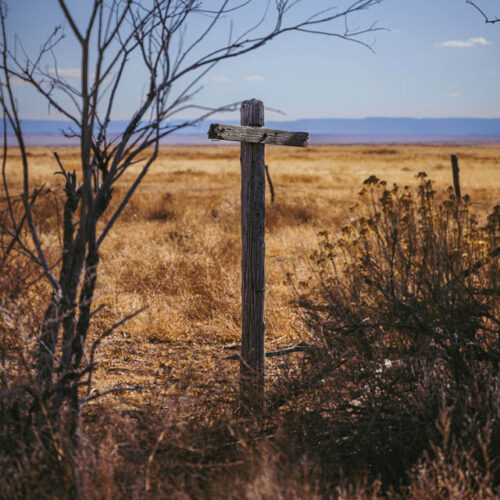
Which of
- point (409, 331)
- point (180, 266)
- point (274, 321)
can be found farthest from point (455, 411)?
point (180, 266)

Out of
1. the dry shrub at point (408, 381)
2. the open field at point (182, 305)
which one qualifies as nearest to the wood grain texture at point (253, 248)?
the open field at point (182, 305)

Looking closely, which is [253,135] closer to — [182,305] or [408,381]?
[408,381]

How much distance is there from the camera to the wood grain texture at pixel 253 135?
3271 mm

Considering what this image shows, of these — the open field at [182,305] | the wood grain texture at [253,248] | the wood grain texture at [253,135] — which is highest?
the wood grain texture at [253,135]

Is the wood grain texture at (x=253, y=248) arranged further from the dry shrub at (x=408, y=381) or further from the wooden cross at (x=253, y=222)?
the dry shrub at (x=408, y=381)

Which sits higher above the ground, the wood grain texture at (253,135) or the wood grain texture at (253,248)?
the wood grain texture at (253,135)

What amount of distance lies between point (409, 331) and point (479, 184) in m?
25.9

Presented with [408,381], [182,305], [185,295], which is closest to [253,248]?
[408,381]

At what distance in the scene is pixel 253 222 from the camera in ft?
11.8

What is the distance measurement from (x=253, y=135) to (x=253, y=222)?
0.59m

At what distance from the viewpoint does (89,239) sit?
252 cm

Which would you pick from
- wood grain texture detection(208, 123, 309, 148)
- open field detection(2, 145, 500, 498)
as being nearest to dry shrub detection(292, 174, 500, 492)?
open field detection(2, 145, 500, 498)

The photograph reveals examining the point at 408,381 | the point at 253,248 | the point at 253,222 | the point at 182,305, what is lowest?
the point at 182,305

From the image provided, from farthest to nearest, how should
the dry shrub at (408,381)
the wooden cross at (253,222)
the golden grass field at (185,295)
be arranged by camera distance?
the golden grass field at (185,295) → the wooden cross at (253,222) → the dry shrub at (408,381)
